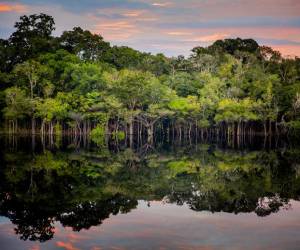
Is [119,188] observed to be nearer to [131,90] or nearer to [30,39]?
[131,90]

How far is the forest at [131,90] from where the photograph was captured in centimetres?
6612

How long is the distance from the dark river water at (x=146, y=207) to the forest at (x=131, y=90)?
136 ft

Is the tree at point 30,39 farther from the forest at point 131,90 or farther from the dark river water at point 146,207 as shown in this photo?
the dark river water at point 146,207

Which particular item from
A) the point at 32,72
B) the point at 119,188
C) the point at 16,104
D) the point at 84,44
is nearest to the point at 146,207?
the point at 119,188

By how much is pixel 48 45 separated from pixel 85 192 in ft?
214

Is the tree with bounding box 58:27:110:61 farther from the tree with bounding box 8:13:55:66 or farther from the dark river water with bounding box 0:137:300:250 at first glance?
the dark river water with bounding box 0:137:300:250

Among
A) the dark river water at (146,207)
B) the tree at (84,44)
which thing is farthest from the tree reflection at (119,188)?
the tree at (84,44)

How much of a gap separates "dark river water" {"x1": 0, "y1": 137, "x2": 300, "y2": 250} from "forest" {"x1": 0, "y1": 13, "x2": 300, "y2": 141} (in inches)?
1631

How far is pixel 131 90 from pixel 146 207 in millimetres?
49759

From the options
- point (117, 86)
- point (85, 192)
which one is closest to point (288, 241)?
point (85, 192)

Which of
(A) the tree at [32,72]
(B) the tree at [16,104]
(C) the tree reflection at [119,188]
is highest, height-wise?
(A) the tree at [32,72]

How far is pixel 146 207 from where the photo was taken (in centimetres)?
1503

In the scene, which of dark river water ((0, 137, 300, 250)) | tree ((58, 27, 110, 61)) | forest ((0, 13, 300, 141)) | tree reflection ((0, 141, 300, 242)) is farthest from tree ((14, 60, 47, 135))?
dark river water ((0, 137, 300, 250))

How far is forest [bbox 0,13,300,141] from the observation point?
66.1 meters
